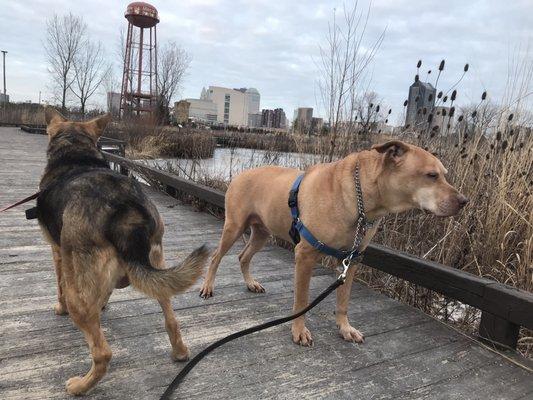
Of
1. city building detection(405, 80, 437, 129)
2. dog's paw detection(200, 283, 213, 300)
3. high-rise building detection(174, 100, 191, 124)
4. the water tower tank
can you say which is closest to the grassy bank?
city building detection(405, 80, 437, 129)

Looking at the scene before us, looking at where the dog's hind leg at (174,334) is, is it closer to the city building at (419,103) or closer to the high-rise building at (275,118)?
the city building at (419,103)

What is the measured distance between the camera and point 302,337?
111 inches

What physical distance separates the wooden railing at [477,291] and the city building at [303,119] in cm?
360

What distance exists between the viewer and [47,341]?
2.61 m

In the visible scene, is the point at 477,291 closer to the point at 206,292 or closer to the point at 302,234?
the point at 302,234

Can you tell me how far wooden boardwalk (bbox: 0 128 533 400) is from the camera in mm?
2291

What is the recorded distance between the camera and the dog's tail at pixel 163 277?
2.01m

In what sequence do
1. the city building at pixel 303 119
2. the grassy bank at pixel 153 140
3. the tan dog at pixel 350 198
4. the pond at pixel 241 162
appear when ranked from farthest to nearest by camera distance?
the grassy bank at pixel 153 140
the city building at pixel 303 119
the pond at pixel 241 162
the tan dog at pixel 350 198

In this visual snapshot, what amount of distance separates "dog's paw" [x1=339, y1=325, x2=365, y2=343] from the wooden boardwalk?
5 cm

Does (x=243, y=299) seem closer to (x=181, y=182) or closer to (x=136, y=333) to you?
(x=136, y=333)

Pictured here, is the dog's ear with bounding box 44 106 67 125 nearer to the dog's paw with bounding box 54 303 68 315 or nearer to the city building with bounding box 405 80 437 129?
the dog's paw with bounding box 54 303 68 315

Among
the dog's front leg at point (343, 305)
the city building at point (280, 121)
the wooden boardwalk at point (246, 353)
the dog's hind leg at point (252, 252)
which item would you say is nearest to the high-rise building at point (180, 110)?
the city building at point (280, 121)

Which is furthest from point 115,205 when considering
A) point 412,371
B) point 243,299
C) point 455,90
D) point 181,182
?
point 181,182

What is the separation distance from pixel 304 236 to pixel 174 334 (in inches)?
40.7
